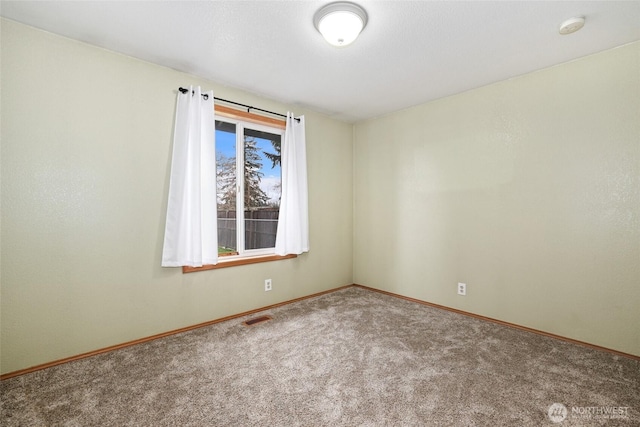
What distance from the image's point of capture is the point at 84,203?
2.26 metres

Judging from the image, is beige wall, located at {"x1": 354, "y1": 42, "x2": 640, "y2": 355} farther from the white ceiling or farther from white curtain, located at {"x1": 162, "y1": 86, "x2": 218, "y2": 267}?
white curtain, located at {"x1": 162, "y1": 86, "x2": 218, "y2": 267}

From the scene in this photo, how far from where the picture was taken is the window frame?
9.78ft

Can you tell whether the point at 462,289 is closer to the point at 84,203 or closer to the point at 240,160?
the point at 240,160

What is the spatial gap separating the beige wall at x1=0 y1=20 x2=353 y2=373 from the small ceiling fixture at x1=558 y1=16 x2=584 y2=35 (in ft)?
9.68

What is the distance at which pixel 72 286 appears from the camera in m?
2.21

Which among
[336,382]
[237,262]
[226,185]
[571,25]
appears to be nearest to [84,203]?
[226,185]

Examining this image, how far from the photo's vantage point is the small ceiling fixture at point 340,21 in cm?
183

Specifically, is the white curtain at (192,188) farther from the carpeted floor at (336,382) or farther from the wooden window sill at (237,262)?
the carpeted floor at (336,382)

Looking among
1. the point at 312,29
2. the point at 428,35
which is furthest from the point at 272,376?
the point at 428,35

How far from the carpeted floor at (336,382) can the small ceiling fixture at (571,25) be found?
2.40 m

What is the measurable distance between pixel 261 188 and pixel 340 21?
203cm

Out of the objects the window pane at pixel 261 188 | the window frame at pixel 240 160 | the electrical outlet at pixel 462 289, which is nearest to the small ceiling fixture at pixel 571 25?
the electrical outlet at pixel 462 289

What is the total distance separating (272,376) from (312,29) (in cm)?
246

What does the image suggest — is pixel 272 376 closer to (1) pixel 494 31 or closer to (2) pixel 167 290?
(2) pixel 167 290
